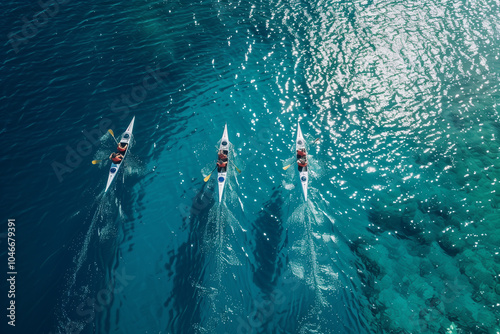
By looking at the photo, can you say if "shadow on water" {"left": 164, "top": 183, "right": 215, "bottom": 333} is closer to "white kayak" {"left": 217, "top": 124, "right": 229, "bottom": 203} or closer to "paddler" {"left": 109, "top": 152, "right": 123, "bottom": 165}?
"white kayak" {"left": 217, "top": 124, "right": 229, "bottom": 203}

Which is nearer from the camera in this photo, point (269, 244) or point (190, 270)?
point (190, 270)

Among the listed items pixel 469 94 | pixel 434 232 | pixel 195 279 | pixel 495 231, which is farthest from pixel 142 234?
pixel 469 94

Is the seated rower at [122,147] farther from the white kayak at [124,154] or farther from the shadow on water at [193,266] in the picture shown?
the shadow on water at [193,266]

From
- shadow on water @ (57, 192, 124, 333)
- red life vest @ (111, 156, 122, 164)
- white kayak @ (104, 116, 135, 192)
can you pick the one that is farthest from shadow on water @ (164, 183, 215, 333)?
red life vest @ (111, 156, 122, 164)

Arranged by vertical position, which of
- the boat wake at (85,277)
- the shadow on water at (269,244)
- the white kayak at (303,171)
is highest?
the boat wake at (85,277)

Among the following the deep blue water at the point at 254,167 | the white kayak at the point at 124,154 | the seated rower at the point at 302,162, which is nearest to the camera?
the deep blue water at the point at 254,167

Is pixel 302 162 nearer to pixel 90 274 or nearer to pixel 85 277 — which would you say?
pixel 90 274

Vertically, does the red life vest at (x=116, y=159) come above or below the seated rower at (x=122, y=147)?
below


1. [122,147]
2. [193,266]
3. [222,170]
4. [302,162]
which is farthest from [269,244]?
[122,147]

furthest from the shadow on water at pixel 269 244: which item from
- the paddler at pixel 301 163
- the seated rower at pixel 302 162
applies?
the seated rower at pixel 302 162
